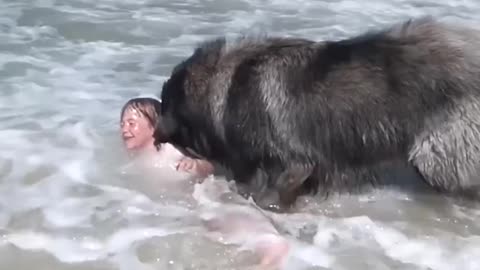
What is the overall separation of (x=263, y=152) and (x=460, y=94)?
3.94 ft

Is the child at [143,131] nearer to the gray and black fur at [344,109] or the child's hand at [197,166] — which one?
the child's hand at [197,166]

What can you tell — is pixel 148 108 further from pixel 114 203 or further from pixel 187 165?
pixel 114 203

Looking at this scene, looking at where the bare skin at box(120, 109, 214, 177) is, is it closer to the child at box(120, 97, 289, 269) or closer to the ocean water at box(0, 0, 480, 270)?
the child at box(120, 97, 289, 269)

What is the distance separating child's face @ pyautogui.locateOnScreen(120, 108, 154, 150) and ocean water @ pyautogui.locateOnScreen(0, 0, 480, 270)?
17 centimetres

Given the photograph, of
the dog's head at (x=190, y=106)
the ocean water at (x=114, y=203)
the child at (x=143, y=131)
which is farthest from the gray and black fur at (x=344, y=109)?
the child at (x=143, y=131)

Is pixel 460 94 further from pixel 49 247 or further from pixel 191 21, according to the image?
pixel 191 21

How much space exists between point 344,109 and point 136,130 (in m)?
1.51

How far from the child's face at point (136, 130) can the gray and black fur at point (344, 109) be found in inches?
18.2

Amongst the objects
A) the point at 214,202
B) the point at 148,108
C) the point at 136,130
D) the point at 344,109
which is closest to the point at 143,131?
the point at 136,130

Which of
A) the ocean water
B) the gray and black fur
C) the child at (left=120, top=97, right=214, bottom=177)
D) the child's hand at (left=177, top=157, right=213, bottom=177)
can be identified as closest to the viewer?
the ocean water

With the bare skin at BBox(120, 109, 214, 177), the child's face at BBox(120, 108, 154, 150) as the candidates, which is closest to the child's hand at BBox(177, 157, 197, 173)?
the bare skin at BBox(120, 109, 214, 177)

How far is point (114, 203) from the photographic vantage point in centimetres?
530

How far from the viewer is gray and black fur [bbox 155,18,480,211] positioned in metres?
5.04

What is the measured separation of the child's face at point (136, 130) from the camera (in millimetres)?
5801
